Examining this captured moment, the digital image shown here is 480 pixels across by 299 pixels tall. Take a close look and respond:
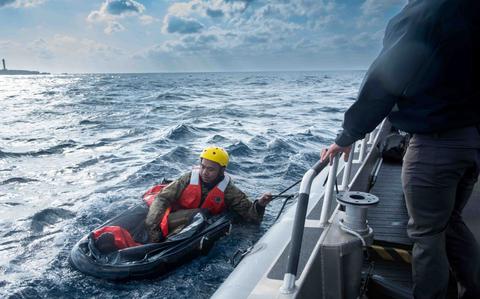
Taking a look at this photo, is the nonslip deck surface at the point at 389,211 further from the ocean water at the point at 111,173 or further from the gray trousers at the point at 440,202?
the ocean water at the point at 111,173

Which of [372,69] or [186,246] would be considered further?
[186,246]

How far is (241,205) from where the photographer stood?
6352 mm

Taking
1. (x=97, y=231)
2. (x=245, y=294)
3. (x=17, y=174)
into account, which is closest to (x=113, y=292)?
(x=97, y=231)

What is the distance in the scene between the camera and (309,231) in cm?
306

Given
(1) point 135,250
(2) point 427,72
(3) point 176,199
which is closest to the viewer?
(2) point 427,72

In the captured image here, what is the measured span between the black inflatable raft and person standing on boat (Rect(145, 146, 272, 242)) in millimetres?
391

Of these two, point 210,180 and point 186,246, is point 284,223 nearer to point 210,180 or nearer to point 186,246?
point 186,246

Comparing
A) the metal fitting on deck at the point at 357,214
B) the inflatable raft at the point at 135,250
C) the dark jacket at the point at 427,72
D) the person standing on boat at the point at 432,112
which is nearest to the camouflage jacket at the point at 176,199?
the inflatable raft at the point at 135,250

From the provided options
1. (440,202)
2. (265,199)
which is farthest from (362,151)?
(440,202)

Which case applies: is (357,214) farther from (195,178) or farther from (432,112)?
(195,178)

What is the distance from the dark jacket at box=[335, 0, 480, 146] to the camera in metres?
1.94

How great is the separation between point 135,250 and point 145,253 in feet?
0.43

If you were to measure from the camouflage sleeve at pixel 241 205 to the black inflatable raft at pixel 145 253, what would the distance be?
2.11 feet

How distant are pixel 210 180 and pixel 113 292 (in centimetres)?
217
